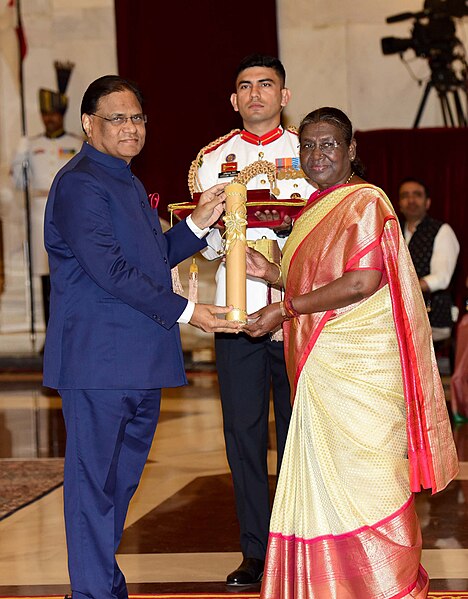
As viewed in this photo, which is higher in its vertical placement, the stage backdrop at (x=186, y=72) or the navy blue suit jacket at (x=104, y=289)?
the stage backdrop at (x=186, y=72)

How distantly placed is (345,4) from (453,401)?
4.66m

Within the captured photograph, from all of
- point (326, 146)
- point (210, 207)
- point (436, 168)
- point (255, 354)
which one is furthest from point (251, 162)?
point (436, 168)

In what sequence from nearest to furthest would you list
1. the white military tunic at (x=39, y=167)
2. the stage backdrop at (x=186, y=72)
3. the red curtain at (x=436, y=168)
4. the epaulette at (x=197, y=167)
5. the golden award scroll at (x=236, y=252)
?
1. the golden award scroll at (x=236, y=252)
2. the epaulette at (x=197, y=167)
3. the red curtain at (x=436, y=168)
4. the stage backdrop at (x=186, y=72)
5. the white military tunic at (x=39, y=167)

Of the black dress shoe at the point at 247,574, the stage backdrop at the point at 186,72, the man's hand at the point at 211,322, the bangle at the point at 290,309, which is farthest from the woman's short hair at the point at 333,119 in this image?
the stage backdrop at the point at 186,72

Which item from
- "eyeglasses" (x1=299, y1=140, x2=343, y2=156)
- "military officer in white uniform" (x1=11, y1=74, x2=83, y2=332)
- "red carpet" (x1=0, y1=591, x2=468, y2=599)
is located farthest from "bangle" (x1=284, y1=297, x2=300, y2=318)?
"military officer in white uniform" (x1=11, y1=74, x2=83, y2=332)

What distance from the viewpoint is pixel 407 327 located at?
3.34m

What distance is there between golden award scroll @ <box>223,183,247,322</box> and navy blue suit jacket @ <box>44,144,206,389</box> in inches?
6.9

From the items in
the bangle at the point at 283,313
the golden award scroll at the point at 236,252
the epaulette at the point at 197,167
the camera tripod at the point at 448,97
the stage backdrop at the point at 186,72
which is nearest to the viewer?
the bangle at the point at 283,313

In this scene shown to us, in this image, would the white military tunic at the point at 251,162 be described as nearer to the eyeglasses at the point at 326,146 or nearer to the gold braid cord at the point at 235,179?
the gold braid cord at the point at 235,179

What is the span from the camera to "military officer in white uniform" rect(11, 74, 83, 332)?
11.2m

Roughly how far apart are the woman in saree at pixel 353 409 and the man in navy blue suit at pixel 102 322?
1.18ft

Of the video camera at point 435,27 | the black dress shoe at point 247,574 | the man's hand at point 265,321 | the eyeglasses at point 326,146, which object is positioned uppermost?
the video camera at point 435,27

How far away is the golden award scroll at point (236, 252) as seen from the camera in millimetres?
3533

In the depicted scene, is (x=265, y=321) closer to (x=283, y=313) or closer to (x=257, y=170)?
(x=283, y=313)
